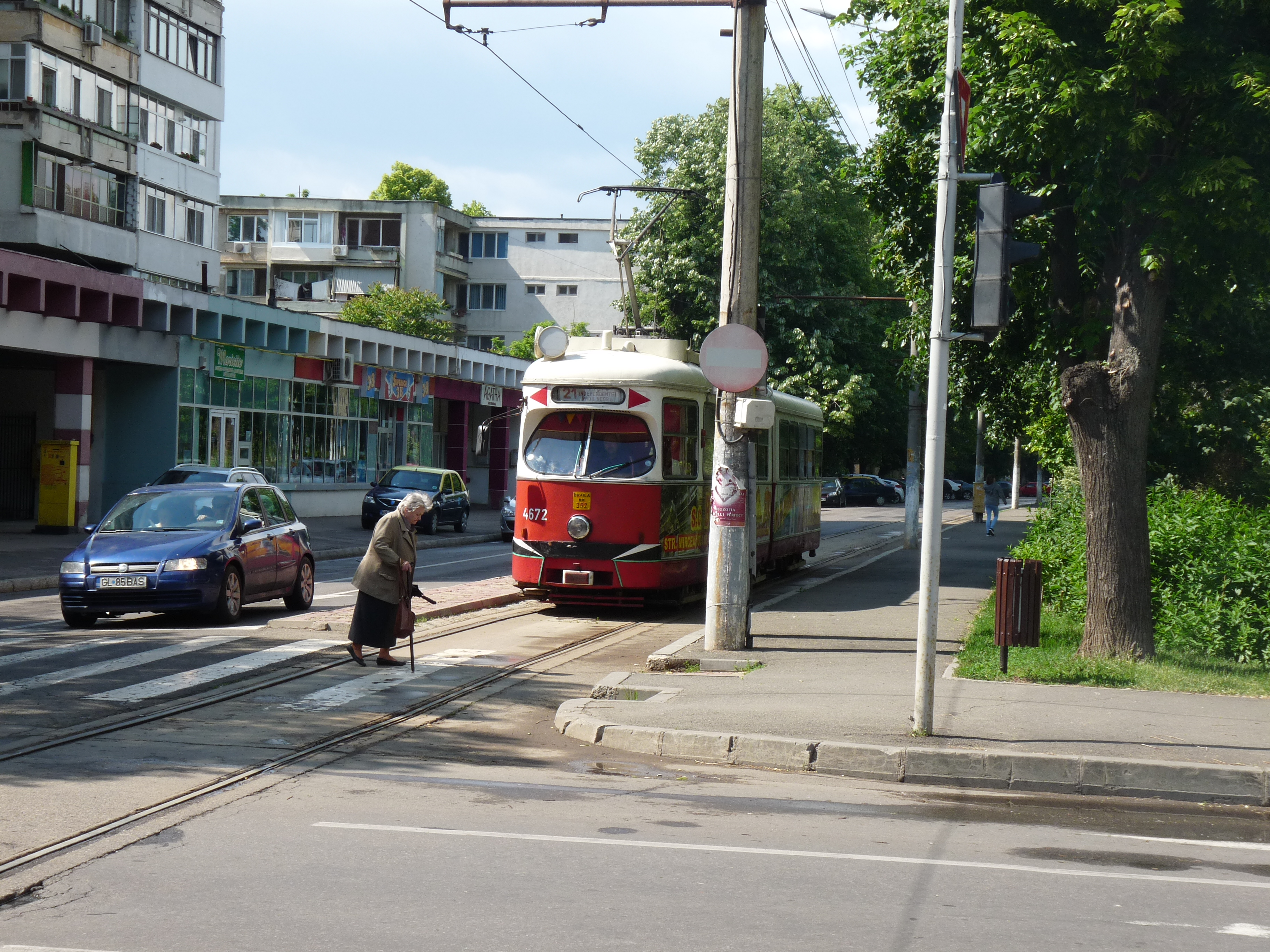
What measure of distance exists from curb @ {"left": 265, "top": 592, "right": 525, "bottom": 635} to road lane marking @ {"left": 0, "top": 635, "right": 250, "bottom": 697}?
761 mm

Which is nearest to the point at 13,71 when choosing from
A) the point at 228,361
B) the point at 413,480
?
the point at 228,361

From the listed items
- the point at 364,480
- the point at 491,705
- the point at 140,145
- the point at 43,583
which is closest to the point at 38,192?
the point at 140,145

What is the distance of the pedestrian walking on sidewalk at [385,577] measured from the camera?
11.8 meters

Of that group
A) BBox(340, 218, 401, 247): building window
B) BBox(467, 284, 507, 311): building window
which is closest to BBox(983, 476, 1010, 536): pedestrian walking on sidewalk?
BBox(340, 218, 401, 247): building window

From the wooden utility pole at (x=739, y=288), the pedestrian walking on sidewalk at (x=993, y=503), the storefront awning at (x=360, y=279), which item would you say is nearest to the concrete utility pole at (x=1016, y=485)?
the pedestrian walking on sidewalk at (x=993, y=503)

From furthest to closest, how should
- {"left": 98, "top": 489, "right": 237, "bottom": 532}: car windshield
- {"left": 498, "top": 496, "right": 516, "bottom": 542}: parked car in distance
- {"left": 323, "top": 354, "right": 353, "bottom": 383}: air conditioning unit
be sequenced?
{"left": 323, "top": 354, "right": 353, "bottom": 383}: air conditioning unit
{"left": 498, "top": 496, "right": 516, "bottom": 542}: parked car in distance
{"left": 98, "top": 489, "right": 237, "bottom": 532}: car windshield

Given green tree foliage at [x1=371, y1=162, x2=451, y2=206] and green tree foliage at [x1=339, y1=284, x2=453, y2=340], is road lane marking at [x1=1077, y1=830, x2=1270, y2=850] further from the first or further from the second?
green tree foliage at [x1=371, y1=162, x2=451, y2=206]

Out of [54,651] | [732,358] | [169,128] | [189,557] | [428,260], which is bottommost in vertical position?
[54,651]

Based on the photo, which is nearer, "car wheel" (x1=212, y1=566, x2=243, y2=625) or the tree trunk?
the tree trunk

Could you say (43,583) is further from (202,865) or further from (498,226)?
(498,226)

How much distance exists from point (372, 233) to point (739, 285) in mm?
58304

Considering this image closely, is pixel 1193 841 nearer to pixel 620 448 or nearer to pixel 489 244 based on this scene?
pixel 620 448

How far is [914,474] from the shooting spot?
3294 centimetres

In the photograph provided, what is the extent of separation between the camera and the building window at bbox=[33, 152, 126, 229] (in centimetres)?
3469
